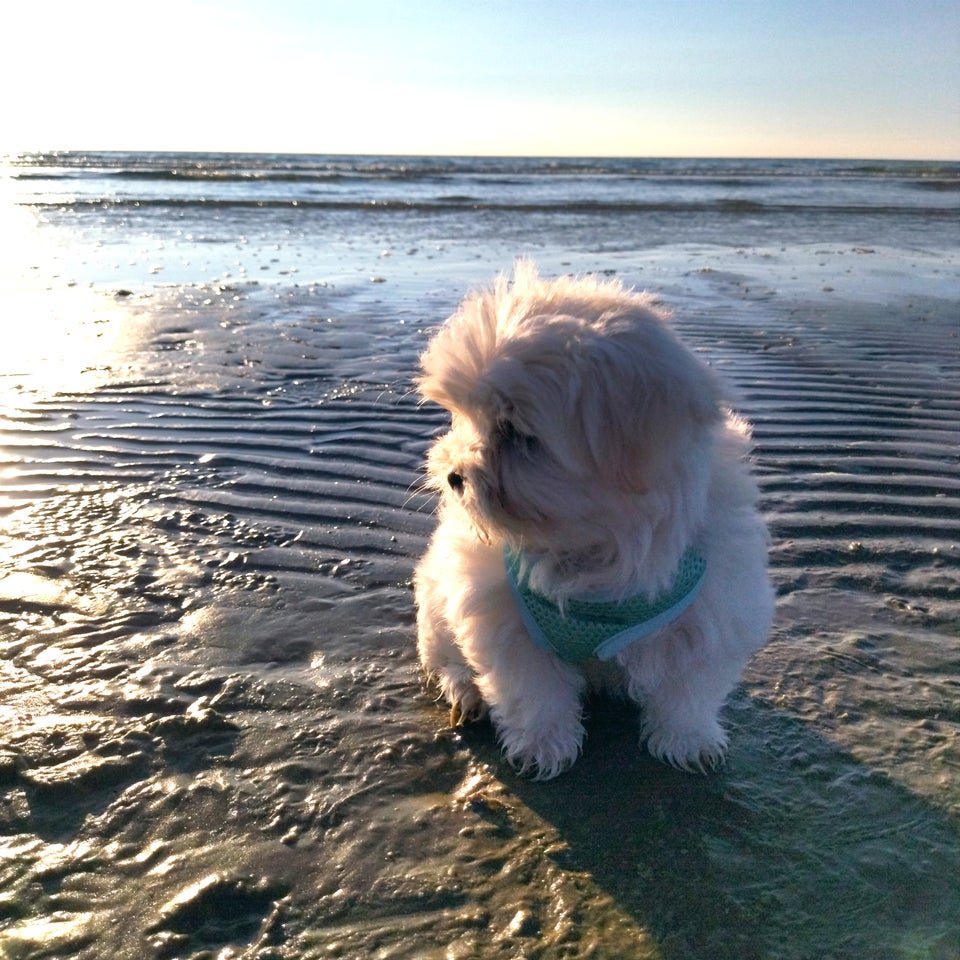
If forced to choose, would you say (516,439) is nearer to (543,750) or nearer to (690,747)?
(543,750)

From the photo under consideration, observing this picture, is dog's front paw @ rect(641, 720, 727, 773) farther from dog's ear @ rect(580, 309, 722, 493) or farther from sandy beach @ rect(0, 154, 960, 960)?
dog's ear @ rect(580, 309, 722, 493)

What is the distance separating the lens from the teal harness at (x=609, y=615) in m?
3.05

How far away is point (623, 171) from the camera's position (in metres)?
45.2

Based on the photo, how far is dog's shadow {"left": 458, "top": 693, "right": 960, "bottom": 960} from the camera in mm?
2543

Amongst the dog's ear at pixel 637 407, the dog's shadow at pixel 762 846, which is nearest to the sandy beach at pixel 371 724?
the dog's shadow at pixel 762 846

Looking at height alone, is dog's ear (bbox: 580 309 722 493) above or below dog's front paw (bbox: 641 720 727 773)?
above

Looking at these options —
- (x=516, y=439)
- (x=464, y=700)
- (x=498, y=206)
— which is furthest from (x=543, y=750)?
(x=498, y=206)

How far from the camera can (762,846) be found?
2875 mm

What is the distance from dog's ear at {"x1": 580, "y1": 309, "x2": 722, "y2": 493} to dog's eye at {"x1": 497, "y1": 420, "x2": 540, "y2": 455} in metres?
0.17

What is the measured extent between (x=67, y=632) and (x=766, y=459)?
4194 millimetres

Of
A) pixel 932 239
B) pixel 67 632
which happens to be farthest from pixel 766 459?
pixel 932 239

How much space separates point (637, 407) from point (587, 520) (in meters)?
0.41

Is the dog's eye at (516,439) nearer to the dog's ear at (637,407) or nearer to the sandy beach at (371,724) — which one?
the dog's ear at (637,407)

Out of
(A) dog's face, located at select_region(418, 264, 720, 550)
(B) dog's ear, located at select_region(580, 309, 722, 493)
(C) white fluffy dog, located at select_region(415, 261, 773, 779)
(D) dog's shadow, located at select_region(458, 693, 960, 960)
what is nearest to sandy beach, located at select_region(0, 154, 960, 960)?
(D) dog's shadow, located at select_region(458, 693, 960, 960)
